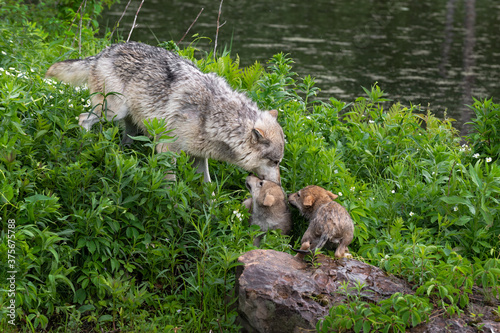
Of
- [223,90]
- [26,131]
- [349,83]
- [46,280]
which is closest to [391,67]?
[349,83]

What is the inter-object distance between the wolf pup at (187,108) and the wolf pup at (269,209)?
362 mm

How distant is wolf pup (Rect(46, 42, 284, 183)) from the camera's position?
5.78 m

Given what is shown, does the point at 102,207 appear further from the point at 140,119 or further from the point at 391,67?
the point at 391,67

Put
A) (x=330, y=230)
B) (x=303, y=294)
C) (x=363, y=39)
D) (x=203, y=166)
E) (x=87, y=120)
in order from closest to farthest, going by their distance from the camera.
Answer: (x=303, y=294)
(x=330, y=230)
(x=87, y=120)
(x=203, y=166)
(x=363, y=39)

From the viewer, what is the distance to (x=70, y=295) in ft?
14.9

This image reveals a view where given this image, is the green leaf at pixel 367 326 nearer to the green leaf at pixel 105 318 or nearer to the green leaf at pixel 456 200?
the green leaf at pixel 456 200

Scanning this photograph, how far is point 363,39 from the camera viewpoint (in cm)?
1557

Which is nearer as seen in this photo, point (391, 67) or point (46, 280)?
point (46, 280)

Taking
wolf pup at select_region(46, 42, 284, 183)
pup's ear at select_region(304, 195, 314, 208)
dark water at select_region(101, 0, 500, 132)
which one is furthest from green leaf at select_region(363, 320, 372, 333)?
dark water at select_region(101, 0, 500, 132)

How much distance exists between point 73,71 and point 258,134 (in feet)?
7.51

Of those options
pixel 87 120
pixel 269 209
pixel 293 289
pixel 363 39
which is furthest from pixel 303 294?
pixel 363 39

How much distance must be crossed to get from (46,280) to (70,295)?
11.2 inches

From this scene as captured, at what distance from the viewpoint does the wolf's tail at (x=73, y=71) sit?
6254mm

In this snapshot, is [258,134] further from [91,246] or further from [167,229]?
[91,246]
